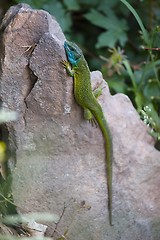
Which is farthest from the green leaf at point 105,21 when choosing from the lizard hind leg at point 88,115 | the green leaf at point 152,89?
the lizard hind leg at point 88,115

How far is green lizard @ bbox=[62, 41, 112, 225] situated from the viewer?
425 centimetres

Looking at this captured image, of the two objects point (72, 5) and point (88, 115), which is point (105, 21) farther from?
point (88, 115)

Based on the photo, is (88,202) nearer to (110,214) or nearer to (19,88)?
(110,214)

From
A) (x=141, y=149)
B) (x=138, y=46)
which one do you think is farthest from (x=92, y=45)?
(x=141, y=149)

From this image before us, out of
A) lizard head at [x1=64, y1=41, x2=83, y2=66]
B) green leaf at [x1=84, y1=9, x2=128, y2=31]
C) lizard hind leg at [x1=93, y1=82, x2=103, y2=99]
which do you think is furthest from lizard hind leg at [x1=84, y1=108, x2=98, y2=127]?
green leaf at [x1=84, y1=9, x2=128, y2=31]

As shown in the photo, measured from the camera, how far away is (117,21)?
6.25m

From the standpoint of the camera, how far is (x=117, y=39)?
612 centimetres

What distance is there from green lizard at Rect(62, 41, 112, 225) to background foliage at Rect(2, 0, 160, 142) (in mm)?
1092

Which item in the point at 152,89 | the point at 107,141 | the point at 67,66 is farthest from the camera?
the point at 152,89

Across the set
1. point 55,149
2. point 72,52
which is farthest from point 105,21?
point 55,149

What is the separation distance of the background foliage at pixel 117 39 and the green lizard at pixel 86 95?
1.09 metres

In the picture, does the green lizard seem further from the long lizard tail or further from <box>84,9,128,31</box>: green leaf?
<box>84,9,128,31</box>: green leaf

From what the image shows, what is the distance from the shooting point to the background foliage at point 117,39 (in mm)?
5797

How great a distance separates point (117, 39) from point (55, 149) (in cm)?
219
